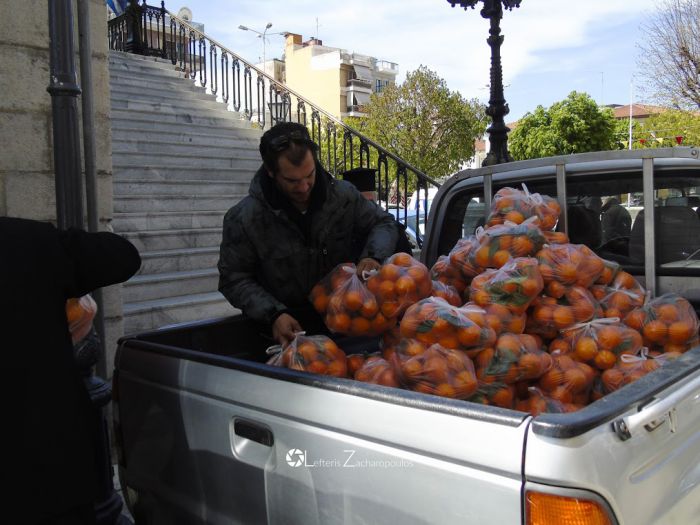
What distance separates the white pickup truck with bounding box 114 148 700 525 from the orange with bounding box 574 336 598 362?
370 millimetres

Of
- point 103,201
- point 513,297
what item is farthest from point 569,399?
point 103,201

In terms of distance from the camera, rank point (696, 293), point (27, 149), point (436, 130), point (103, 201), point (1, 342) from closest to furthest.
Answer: point (1, 342) < point (696, 293) < point (27, 149) < point (103, 201) < point (436, 130)

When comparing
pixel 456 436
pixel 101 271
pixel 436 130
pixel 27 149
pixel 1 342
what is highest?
pixel 436 130

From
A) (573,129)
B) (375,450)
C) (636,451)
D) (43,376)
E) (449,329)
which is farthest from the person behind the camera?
(573,129)

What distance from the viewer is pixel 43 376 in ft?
6.27

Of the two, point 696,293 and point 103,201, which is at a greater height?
point 103,201

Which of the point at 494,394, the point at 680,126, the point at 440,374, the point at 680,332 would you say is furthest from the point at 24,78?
the point at 680,126

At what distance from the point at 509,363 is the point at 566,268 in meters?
0.63

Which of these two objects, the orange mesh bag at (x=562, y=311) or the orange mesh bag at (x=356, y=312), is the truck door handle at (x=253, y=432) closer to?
the orange mesh bag at (x=356, y=312)

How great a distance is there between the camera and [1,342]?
1841mm

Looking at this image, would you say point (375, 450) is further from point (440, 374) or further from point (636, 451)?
point (636, 451)

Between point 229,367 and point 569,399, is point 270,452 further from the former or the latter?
point 569,399

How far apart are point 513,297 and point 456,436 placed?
1026mm

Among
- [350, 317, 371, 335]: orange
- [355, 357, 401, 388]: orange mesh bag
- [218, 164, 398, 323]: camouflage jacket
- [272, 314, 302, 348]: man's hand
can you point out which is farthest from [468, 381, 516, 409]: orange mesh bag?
[218, 164, 398, 323]: camouflage jacket
